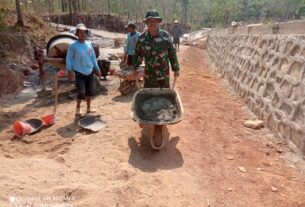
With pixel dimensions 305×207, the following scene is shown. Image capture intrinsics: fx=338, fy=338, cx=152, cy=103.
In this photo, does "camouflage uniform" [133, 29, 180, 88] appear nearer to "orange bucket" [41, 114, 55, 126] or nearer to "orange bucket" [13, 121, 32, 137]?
"orange bucket" [41, 114, 55, 126]

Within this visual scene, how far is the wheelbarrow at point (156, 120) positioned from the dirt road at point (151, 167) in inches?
8.8

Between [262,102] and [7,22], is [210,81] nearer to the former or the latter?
[262,102]

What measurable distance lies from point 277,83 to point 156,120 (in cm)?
275

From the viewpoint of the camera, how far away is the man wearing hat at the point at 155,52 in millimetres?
5290

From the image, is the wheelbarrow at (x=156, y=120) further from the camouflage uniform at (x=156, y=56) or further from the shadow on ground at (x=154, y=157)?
the camouflage uniform at (x=156, y=56)

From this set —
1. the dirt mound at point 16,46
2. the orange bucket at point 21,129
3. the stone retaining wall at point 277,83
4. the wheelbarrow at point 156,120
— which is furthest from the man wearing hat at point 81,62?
the dirt mound at point 16,46

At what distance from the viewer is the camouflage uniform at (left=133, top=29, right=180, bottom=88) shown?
5.40 m

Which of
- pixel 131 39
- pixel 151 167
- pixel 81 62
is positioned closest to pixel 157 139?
pixel 151 167

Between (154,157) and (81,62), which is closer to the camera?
(154,157)

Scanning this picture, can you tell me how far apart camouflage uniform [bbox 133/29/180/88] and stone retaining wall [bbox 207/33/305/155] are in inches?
78.5

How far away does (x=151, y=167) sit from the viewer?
186 inches

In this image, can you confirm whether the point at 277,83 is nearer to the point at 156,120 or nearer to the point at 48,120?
the point at 156,120

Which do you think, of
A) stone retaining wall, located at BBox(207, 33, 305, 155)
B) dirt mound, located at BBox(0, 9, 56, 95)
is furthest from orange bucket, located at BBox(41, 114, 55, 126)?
stone retaining wall, located at BBox(207, 33, 305, 155)

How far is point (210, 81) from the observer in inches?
460
